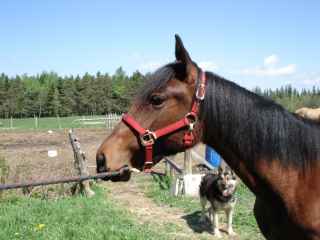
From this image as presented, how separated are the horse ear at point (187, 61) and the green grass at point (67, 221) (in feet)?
13.3

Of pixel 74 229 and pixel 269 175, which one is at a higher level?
pixel 269 175

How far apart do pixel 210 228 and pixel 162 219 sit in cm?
98

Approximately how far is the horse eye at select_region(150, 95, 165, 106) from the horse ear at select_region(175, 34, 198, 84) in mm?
200

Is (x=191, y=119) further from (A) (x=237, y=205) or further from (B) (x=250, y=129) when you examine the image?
(A) (x=237, y=205)

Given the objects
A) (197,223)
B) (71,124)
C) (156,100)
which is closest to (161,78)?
(156,100)

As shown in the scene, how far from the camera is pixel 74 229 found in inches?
242

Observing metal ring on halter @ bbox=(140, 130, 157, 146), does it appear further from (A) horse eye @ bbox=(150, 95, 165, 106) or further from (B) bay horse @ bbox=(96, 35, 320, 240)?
(A) horse eye @ bbox=(150, 95, 165, 106)

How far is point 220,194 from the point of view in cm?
769

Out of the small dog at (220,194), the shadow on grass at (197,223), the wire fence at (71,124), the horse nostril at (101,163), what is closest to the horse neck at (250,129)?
the horse nostril at (101,163)

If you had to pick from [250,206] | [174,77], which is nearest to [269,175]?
[174,77]

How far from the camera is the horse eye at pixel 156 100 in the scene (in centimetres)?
238

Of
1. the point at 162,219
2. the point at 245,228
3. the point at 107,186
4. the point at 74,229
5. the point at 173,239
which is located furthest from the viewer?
the point at 107,186

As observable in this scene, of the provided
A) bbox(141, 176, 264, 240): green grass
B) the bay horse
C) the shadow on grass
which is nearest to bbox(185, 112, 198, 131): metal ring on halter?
the bay horse

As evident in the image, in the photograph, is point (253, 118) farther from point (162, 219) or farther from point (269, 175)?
point (162, 219)
